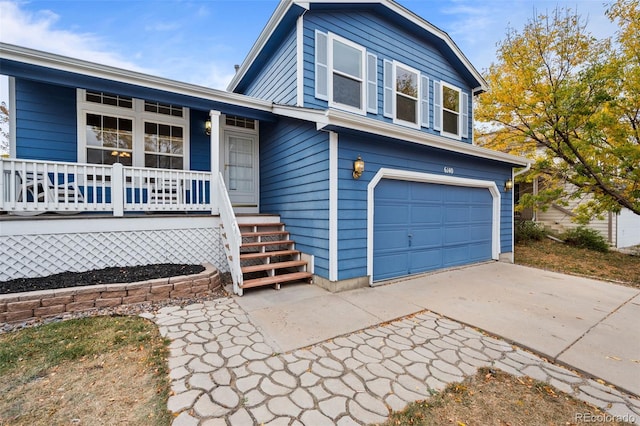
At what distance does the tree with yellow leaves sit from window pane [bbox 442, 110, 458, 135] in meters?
2.17

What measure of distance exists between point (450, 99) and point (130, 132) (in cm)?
847

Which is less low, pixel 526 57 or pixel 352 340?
pixel 526 57

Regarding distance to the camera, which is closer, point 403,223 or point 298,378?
point 298,378

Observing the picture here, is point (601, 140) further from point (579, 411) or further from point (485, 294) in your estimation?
point (579, 411)

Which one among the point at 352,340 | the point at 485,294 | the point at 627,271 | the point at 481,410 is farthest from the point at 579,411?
the point at 627,271

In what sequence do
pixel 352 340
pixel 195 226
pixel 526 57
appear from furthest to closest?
1. pixel 526 57
2. pixel 195 226
3. pixel 352 340

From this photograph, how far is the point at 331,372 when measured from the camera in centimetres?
240

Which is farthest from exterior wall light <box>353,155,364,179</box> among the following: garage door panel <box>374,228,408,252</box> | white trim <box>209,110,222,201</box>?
white trim <box>209,110,222,201</box>

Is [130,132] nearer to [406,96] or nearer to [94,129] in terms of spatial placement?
[94,129]

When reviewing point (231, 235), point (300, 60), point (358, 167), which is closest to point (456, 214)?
point (358, 167)

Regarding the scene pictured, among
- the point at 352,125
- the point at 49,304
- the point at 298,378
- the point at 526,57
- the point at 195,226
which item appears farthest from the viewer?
the point at 526,57

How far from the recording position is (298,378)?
2307mm

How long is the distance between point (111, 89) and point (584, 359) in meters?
7.26

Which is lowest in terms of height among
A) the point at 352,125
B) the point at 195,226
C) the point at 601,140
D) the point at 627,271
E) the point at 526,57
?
the point at 627,271
